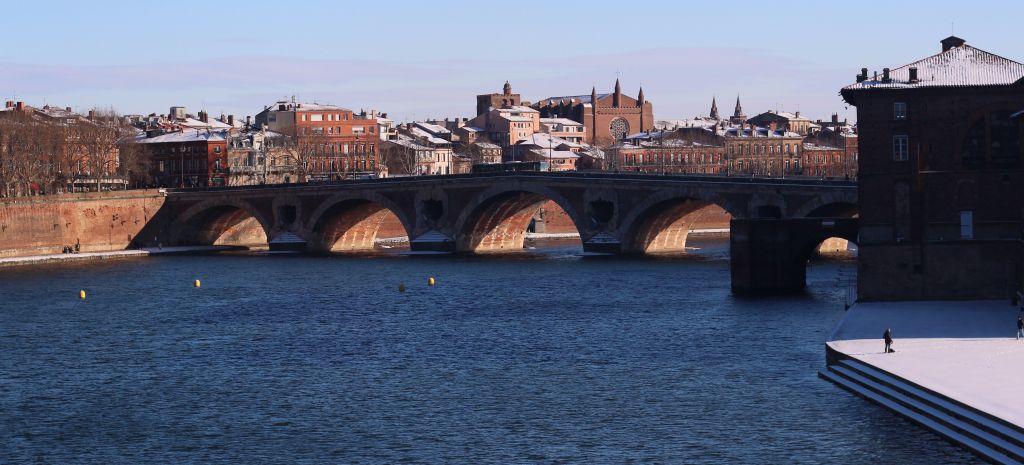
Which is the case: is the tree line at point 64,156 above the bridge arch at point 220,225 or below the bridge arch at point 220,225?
above

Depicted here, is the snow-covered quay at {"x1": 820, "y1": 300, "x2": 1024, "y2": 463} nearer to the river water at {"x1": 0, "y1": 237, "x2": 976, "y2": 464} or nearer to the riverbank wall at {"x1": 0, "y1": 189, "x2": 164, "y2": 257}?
the river water at {"x1": 0, "y1": 237, "x2": 976, "y2": 464}

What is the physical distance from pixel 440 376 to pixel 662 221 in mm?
64158

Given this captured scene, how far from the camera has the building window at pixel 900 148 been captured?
7462 centimetres

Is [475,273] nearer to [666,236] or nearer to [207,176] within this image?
[666,236]

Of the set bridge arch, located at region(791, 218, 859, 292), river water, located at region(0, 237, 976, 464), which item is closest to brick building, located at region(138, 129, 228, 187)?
river water, located at region(0, 237, 976, 464)

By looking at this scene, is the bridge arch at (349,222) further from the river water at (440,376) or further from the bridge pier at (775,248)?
the bridge pier at (775,248)

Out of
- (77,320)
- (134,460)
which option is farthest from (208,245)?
(134,460)

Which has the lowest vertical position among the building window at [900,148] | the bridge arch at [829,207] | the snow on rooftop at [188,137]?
the bridge arch at [829,207]

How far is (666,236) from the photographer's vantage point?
410 feet

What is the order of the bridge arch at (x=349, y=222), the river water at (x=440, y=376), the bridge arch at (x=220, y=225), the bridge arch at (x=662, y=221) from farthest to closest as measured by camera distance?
the bridge arch at (x=220, y=225) < the bridge arch at (x=349, y=222) < the bridge arch at (x=662, y=221) < the river water at (x=440, y=376)

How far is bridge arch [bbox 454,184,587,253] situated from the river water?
83.3 feet

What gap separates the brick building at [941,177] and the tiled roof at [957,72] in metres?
0.05

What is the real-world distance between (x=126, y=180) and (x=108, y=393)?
10960 centimetres

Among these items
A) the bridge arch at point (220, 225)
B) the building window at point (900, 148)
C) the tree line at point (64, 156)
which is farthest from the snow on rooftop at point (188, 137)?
the building window at point (900, 148)
